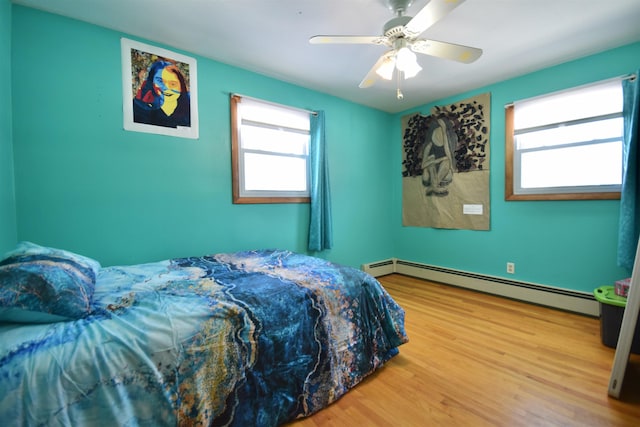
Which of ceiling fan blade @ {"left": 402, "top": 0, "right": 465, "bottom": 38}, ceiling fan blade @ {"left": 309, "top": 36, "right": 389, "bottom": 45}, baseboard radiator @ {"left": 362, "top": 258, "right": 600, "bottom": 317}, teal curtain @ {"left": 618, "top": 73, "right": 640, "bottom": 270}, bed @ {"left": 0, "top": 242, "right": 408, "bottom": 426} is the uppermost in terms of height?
ceiling fan blade @ {"left": 309, "top": 36, "right": 389, "bottom": 45}

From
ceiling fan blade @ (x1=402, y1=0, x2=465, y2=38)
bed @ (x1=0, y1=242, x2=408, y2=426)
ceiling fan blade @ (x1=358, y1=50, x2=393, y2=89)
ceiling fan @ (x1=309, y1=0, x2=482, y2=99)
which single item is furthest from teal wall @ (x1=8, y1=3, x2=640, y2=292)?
ceiling fan blade @ (x1=402, y1=0, x2=465, y2=38)

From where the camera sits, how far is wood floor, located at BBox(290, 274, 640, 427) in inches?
53.2

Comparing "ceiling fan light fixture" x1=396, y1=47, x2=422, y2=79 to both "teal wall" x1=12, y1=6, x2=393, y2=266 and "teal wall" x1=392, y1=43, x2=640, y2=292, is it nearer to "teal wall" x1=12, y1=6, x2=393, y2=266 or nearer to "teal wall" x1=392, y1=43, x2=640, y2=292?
"teal wall" x1=12, y1=6, x2=393, y2=266

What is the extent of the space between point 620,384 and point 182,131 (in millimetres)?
3433

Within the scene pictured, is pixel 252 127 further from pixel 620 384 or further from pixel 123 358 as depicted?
pixel 620 384

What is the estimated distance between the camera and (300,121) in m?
3.10

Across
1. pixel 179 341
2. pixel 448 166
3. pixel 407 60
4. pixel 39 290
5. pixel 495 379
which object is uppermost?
pixel 407 60

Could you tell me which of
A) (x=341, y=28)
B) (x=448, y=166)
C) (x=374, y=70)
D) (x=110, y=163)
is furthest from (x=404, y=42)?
(x=110, y=163)

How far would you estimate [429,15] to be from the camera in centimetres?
139

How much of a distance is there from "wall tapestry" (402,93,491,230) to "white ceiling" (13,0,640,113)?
61cm

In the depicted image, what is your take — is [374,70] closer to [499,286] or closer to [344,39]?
[344,39]

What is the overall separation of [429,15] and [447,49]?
40 centimetres

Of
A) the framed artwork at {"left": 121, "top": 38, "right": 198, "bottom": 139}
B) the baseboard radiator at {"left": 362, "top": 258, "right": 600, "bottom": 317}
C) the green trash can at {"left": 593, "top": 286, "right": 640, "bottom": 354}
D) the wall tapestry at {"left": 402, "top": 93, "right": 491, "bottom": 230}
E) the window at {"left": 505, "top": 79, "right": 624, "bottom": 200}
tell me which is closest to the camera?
the green trash can at {"left": 593, "top": 286, "right": 640, "bottom": 354}

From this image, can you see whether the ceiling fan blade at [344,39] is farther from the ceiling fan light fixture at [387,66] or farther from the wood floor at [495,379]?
the wood floor at [495,379]
